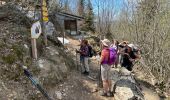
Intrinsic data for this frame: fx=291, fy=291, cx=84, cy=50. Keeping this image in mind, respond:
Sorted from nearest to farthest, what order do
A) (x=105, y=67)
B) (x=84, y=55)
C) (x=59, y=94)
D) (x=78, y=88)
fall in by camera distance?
(x=59, y=94), (x=105, y=67), (x=78, y=88), (x=84, y=55)

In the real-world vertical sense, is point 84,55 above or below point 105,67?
above

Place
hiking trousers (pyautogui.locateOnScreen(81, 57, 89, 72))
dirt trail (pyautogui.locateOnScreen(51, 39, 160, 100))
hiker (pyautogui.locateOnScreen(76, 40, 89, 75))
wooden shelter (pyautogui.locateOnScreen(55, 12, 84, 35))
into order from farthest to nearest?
wooden shelter (pyautogui.locateOnScreen(55, 12, 84, 35)), hiking trousers (pyautogui.locateOnScreen(81, 57, 89, 72)), hiker (pyautogui.locateOnScreen(76, 40, 89, 75)), dirt trail (pyautogui.locateOnScreen(51, 39, 160, 100))

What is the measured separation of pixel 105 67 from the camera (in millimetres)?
10211

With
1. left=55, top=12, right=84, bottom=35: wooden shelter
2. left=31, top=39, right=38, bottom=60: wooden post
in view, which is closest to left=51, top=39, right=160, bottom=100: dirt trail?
left=31, top=39, right=38, bottom=60: wooden post

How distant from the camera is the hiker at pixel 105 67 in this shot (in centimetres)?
1005

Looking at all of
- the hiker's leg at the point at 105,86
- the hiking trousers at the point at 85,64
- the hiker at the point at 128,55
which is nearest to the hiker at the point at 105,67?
the hiker's leg at the point at 105,86

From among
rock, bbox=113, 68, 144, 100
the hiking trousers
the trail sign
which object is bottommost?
rock, bbox=113, 68, 144, 100

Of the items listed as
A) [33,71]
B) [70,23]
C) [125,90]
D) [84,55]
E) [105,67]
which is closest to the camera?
[33,71]

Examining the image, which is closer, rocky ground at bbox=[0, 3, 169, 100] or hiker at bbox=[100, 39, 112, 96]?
rocky ground at bbox=[0, 3, 169, 100]

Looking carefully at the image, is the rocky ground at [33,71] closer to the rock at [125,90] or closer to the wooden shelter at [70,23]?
the rock at [125,90]

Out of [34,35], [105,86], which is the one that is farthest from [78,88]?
[34,35]

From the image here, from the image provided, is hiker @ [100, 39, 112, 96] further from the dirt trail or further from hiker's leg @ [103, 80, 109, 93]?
the dirt trail

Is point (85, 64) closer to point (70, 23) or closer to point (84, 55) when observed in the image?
point (84, 55)

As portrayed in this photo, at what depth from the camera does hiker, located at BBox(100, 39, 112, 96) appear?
10.1 m
